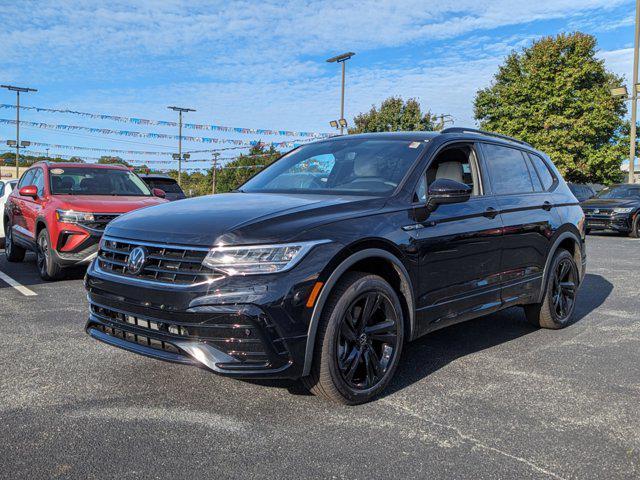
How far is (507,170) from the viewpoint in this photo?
496cm

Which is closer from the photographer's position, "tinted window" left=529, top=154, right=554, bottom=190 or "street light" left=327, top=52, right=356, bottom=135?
"tinted window" left=529, top=154, right=554, bottom=190

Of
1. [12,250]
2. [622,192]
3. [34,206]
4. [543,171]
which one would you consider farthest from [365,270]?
[622,192]

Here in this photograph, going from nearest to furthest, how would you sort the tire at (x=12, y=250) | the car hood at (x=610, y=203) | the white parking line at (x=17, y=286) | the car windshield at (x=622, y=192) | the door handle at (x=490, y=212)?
the door handle at (x=490, y=212), the white parking line at (x=17, y=286), the tire at (x=12, y=250), the car hood at (x=610, y=203), the car windshield at (x=622, y=192)

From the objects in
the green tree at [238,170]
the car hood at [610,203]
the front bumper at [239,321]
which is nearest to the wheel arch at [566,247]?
the front bumper at [239,321]

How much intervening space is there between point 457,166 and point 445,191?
814 mm

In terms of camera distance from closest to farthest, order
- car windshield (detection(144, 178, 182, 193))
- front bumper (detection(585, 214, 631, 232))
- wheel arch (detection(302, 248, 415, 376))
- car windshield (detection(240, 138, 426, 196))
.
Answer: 1. wheel arch (detection(302, 248, 415, 376))
2. car windshield (detection(240, 138, 426, 196))
3. car windshield (detection(144, 178, 182, 193))
4. front bumper (detection(585, 214, 631, 232))

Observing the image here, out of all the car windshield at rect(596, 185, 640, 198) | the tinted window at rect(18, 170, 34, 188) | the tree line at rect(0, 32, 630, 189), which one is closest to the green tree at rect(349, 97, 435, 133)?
the tree line at rect(0, 32, 630, 189)

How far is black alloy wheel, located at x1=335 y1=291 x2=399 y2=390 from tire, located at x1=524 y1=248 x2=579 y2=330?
2273 millimetres

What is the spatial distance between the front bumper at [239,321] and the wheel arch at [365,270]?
5cm

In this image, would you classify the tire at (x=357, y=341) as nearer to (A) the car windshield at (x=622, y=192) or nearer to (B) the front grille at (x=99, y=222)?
(B) the front grille at (x=99, y=222)

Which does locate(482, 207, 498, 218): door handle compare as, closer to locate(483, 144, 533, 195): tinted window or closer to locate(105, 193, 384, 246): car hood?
locate(483, 144, 533, 195): tinted window

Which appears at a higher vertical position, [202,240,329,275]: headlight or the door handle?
the door handle

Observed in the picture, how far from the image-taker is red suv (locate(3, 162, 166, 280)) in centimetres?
730

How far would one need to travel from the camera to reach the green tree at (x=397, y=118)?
41.0 meters
